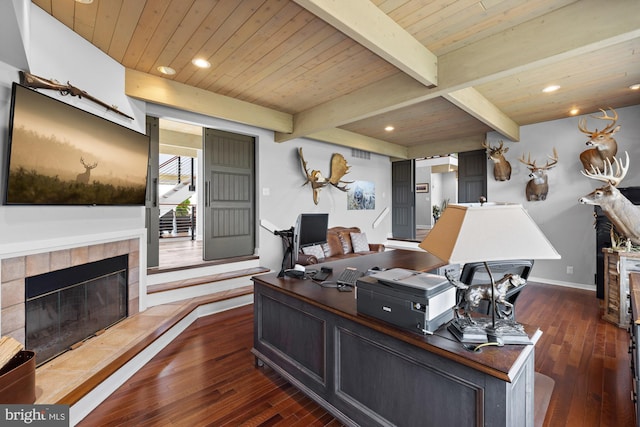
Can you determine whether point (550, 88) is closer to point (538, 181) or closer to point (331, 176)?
point (538, 181)

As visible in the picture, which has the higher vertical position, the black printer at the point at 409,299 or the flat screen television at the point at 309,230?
the flat screen television at the point at 309,230

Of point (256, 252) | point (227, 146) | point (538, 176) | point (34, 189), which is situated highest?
point (227, 146)

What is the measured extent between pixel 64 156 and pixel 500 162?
5.78 metres

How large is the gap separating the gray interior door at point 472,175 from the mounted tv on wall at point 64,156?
5.66 meters

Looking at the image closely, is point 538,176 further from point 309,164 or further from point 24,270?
point 24,270

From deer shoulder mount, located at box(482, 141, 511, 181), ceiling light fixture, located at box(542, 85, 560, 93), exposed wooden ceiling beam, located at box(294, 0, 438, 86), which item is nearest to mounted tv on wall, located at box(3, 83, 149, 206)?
exposed wooden ceiling beam, located at box(294, 0, 438, 86)

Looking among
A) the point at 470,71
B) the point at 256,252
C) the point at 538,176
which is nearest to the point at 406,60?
the point at 470,71

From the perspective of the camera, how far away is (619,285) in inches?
123

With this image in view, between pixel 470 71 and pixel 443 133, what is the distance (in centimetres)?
317

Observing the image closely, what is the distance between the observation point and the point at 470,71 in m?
2.46

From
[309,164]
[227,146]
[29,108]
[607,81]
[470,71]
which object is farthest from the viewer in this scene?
[309,164]

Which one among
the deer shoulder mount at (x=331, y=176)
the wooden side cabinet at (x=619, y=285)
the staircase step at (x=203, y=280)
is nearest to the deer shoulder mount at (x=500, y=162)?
the wooden side cabinet at (x=619, y=285)

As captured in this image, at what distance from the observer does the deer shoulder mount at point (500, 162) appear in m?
4.86

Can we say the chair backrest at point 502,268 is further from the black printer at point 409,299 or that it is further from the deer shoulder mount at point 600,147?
the deer shoulder mount at point 600,147
